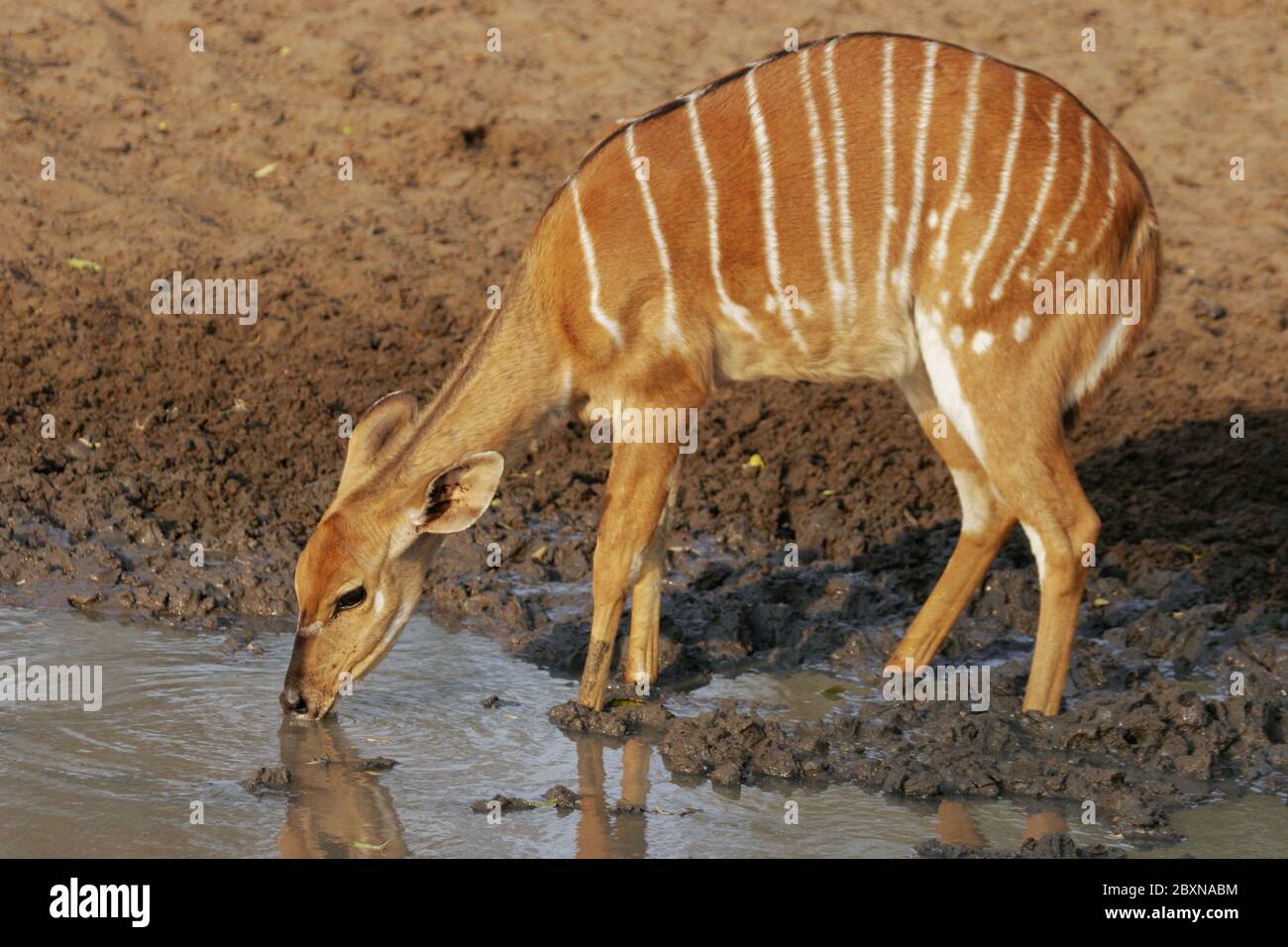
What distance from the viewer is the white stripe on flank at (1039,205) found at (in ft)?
21.2

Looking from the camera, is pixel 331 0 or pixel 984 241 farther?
pixel 331 0

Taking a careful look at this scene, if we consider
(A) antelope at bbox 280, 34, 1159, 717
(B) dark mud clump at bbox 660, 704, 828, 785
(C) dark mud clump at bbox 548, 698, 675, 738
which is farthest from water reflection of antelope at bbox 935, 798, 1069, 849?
(C) dark mud clump at bbox 548, 698, 675, 738

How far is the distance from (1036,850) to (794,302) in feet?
7.28

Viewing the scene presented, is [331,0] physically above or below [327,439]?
above

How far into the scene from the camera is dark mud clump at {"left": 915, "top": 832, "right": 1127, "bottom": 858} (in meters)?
5.46

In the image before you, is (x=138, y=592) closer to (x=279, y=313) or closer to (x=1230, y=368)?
(x=279, y=313)

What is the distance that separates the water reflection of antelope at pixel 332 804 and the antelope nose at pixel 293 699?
75 mm

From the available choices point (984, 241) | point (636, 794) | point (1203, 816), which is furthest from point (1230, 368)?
point (636, 794)

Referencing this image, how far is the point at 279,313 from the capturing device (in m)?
10.2

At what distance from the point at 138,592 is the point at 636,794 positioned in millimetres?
2652

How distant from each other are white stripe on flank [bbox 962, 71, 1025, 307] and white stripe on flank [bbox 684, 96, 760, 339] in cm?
81

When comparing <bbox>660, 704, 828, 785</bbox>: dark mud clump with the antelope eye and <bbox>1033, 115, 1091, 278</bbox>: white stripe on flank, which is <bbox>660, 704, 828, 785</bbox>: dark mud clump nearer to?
the antelope eye

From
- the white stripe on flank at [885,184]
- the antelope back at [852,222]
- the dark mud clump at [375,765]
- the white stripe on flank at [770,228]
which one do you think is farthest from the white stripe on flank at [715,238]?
the dark mud clump at [375,765]

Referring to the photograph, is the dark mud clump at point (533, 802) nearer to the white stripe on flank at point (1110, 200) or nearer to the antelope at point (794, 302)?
the antelope at point (794, 302)
